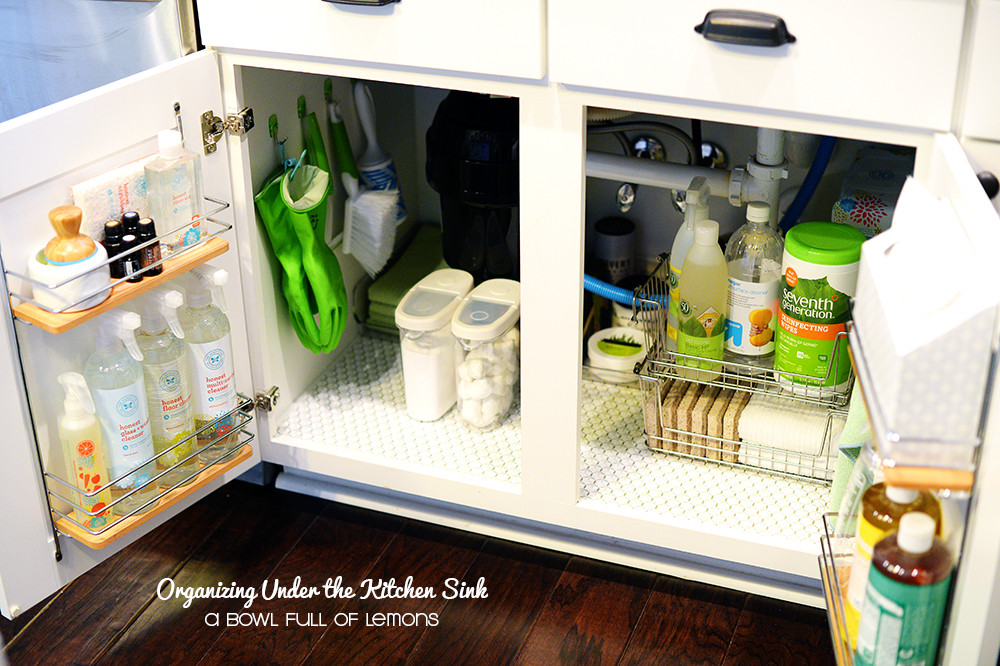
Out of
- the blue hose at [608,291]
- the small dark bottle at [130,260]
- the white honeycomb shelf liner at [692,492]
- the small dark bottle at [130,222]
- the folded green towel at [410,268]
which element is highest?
the small dark bottle at [130,222]

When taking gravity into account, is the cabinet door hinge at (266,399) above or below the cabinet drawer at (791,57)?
below

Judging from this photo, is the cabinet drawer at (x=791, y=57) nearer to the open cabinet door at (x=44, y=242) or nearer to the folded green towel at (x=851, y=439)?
the folded green towel at (x=851, y=439)

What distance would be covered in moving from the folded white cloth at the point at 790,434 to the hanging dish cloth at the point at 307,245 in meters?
0.66

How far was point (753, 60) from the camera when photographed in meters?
1.15

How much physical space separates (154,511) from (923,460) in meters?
0.92

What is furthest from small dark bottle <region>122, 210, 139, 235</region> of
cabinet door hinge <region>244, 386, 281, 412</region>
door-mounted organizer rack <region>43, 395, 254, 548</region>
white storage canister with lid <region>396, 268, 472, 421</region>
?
white storage canister with lid <region>396, 268, 472, 421</region>

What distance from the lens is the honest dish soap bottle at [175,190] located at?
1.27 metres

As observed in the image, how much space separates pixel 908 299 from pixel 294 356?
1.10 meters

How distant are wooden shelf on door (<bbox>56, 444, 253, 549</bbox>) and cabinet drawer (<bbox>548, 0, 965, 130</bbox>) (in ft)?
2.29

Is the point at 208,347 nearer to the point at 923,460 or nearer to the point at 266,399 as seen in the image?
the point at 266,399

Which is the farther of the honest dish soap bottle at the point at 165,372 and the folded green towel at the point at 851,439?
the honest dish soap bottle at the point at 165,372

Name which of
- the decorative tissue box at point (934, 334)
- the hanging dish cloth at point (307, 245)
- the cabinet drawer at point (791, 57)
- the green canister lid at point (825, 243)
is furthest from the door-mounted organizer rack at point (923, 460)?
the hanging dish cloth at point (307, 245)

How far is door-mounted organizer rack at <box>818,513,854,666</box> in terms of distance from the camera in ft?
3.48

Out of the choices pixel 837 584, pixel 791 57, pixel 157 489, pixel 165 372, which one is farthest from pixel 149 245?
pixel 837 584
